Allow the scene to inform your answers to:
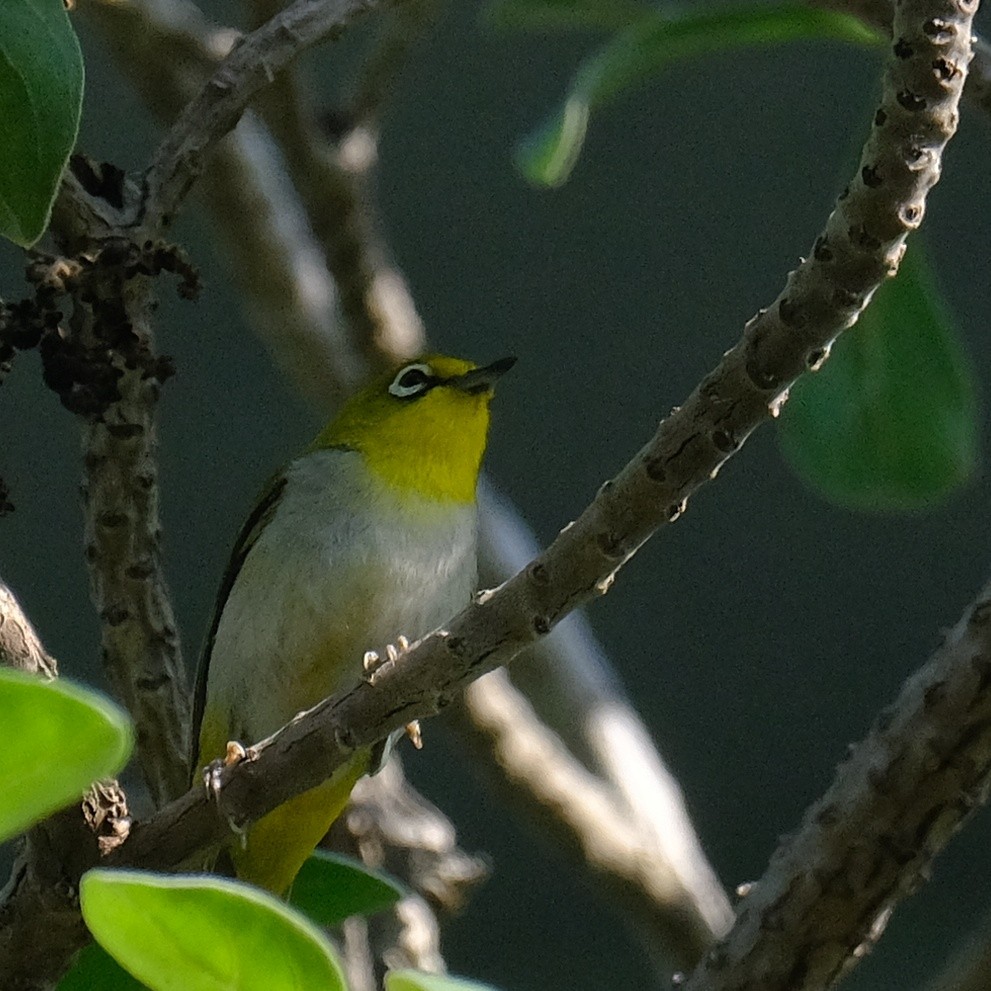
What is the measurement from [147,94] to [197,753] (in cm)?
69

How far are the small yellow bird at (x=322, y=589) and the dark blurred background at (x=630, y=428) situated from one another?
1.12 meters

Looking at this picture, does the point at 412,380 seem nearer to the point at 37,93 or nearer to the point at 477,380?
the point at 477,380

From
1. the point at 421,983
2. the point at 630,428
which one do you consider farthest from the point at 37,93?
the point at 630,428

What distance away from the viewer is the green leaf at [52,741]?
0.52 meters

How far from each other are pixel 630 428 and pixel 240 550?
148 centimetres

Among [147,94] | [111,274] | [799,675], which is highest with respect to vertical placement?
[147,94]

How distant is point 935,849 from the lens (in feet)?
3.57

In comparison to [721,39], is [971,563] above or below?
below

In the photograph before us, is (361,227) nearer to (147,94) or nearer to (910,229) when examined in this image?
(147,94)

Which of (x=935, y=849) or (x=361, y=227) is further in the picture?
(x=361, y=227)

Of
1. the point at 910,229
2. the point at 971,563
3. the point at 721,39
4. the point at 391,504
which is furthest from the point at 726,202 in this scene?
the point at 910,229

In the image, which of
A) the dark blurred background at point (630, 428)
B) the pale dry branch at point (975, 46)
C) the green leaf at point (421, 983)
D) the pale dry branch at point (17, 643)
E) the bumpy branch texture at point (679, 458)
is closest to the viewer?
the green leaf at point (421, 983)

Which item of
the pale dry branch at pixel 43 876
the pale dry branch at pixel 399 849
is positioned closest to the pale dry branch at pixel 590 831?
the pale dry branch at pixel 399 849

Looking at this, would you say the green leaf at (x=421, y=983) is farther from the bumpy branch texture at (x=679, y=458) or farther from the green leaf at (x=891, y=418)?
the green leaf at (x=891, y=418)
